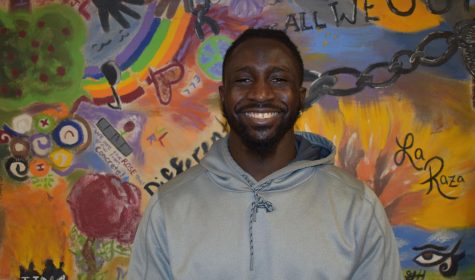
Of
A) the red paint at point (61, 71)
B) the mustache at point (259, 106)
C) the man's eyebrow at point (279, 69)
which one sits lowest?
the mustache at point (259, 106)

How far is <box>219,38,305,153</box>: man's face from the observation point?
3.41ft

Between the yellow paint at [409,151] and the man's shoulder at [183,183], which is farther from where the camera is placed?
the yellow paint at [409,151]

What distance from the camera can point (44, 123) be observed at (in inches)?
63.1

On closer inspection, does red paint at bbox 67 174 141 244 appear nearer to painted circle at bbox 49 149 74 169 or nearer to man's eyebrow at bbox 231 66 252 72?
painted circle at bbox 49 149 74 169

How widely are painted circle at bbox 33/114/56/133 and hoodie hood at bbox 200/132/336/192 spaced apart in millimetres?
684

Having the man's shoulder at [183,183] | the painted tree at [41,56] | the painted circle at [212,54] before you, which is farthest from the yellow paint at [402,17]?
the painted tree at [41,56]

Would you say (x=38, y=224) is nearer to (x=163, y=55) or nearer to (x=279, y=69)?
(x=163, y=55)

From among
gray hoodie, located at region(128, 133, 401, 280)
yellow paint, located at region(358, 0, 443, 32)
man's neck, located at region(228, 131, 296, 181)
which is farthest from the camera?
yellow paint, located at region(358, 0, 443, 32)

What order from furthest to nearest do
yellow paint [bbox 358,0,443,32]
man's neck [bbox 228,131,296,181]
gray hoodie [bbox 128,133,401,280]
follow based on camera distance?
yellow paint [bbox 358,0,443,32]
man's neck [bbox 228,131,296,181]
gray hoodie [bbox 128,133,401,280]

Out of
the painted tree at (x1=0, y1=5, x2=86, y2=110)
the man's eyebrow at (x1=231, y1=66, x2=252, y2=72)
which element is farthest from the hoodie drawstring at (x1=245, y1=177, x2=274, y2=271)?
the painted tree at (x1=0, y1=5, x2=86, y2=110)

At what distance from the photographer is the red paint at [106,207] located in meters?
1.59

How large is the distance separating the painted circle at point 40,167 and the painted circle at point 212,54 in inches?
21.7

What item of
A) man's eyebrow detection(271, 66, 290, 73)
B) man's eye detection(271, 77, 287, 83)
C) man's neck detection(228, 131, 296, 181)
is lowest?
man's neck detection(228, 131, 296, 181)

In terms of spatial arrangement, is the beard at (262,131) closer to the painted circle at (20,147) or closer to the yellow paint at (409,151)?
the yellow paint at (409,151)
